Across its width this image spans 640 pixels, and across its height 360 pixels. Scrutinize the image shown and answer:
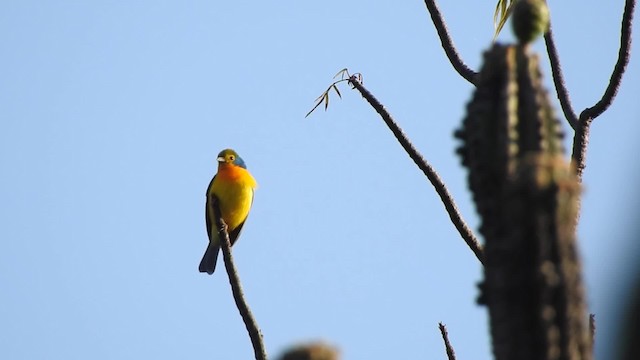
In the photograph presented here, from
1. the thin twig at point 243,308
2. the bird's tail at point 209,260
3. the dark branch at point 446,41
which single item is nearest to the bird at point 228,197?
the bird's tail at point 209,260

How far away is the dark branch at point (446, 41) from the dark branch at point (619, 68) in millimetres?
808

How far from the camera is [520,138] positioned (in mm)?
2607

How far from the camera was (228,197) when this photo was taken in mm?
9773

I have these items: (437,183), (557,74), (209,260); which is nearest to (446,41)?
(557,74)

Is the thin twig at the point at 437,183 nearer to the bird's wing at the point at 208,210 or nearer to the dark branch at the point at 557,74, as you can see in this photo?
the dark branch at the point at 557,74

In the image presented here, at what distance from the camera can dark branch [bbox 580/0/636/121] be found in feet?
17.8

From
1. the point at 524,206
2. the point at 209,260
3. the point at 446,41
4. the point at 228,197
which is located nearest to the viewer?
the point at 524,206

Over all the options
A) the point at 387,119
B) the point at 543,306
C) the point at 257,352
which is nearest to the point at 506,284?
the point at 543,306

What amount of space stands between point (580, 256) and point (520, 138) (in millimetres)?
434

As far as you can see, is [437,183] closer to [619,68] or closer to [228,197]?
[619,68]

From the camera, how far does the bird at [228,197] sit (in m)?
9.80

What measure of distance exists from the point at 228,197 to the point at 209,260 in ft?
3.02

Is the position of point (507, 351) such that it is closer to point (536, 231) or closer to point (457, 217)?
point (536, 231)

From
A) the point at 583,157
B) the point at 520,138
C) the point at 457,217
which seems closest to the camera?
the point at 520,138
